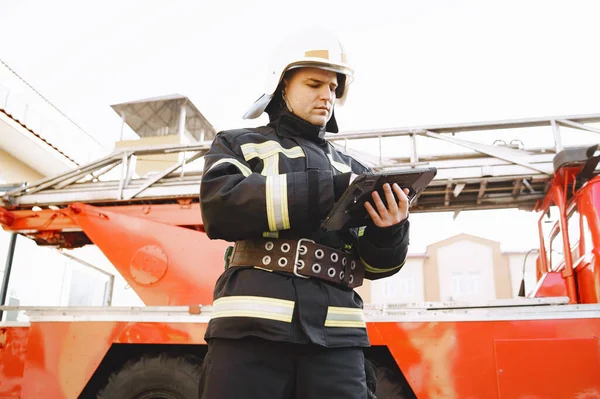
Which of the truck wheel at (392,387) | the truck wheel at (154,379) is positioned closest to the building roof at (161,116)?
the truck wheel at (154,379)

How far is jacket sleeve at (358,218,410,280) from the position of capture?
1.70 metres

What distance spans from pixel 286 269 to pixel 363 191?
0.33m

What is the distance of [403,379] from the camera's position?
11.9 ft

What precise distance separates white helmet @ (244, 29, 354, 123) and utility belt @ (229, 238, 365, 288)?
1.85 feet

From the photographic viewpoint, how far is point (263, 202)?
1525 mm

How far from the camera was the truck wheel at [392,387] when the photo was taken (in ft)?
11.8

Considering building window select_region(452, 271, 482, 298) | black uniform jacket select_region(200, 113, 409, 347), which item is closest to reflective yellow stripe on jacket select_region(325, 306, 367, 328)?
black uniform jacket select_region(200, 113, 409, 347)

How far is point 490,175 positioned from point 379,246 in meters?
3.21

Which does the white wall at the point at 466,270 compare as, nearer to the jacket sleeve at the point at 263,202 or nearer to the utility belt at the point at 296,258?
the utility belt at the point at 296,258

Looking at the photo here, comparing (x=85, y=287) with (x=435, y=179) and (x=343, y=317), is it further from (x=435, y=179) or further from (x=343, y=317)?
(x=343, y=317)

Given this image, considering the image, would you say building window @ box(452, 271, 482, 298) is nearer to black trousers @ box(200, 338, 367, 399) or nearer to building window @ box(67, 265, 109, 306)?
building window @ box(67, 265, 109, 306)

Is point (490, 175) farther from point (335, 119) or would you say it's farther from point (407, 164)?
point (335, 119)

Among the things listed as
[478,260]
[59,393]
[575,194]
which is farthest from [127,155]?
[478,260]

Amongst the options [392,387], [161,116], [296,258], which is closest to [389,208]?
[296,258]
